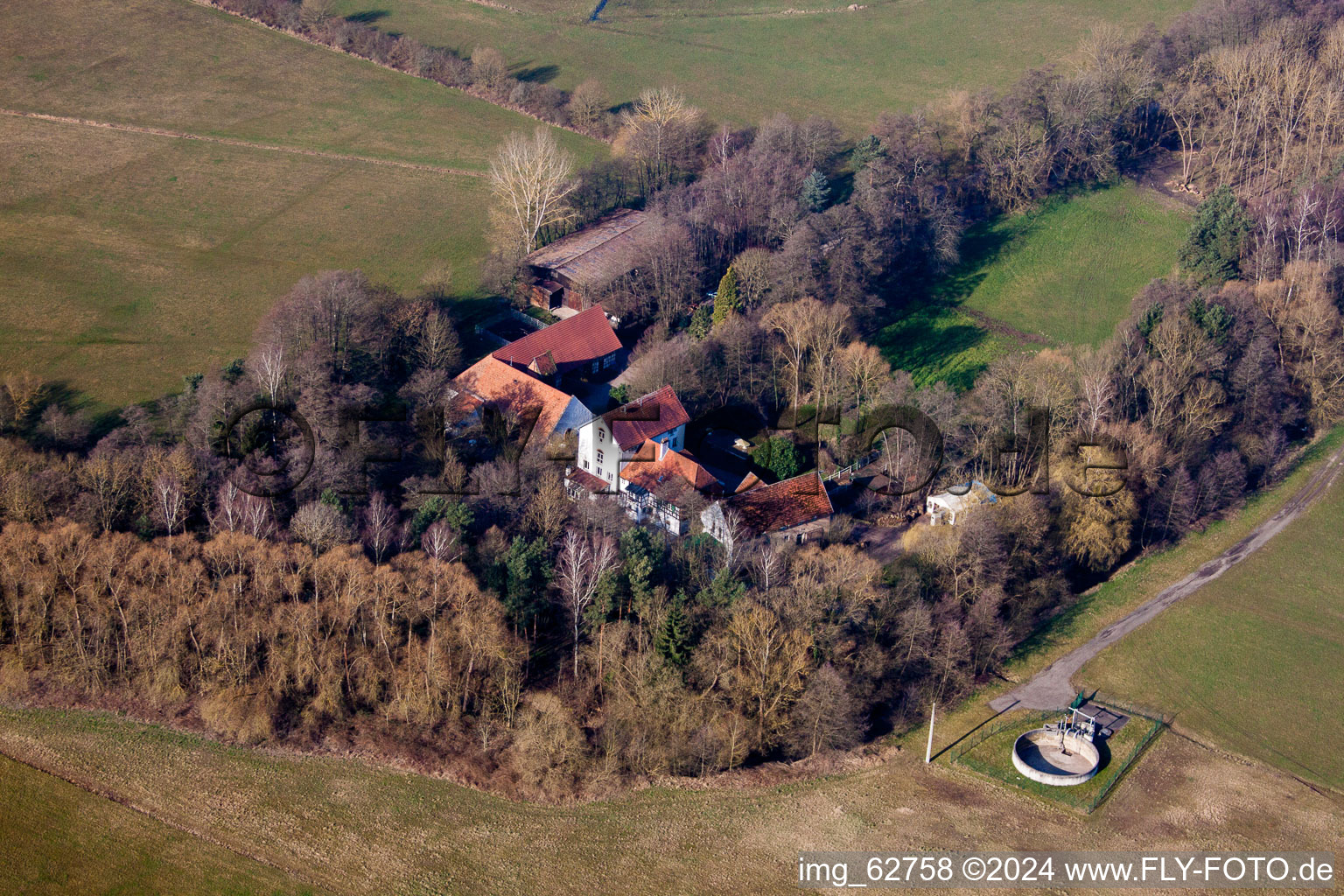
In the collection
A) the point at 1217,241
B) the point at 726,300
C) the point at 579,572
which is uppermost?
the point at 1217,241

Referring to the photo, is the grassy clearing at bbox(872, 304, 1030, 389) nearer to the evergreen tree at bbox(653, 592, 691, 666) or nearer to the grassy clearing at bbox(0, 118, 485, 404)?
the grassy clearing at bbox(0, 118, 485, 404)

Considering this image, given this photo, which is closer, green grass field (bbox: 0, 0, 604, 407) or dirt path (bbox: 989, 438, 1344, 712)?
dirt path (bbox: 989, 438, 1344, 712)

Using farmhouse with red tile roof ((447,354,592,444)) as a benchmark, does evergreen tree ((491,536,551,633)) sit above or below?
below

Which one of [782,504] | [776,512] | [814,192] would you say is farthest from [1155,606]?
[814,192]

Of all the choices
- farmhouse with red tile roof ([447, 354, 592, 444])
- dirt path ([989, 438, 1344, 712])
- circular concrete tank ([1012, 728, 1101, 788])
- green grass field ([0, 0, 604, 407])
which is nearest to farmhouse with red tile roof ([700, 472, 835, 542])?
farmhouse with red tile roof ([447, 354, 592, 444])

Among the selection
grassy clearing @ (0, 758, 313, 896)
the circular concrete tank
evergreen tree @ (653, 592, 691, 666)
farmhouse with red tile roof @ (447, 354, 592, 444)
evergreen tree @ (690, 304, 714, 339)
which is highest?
evergreen tree @ (690, 304, 714, 339)

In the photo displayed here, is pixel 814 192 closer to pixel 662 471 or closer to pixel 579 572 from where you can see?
pixel 662 471

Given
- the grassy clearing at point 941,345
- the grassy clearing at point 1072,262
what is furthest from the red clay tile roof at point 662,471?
the grassy clearing at point 1072,262
